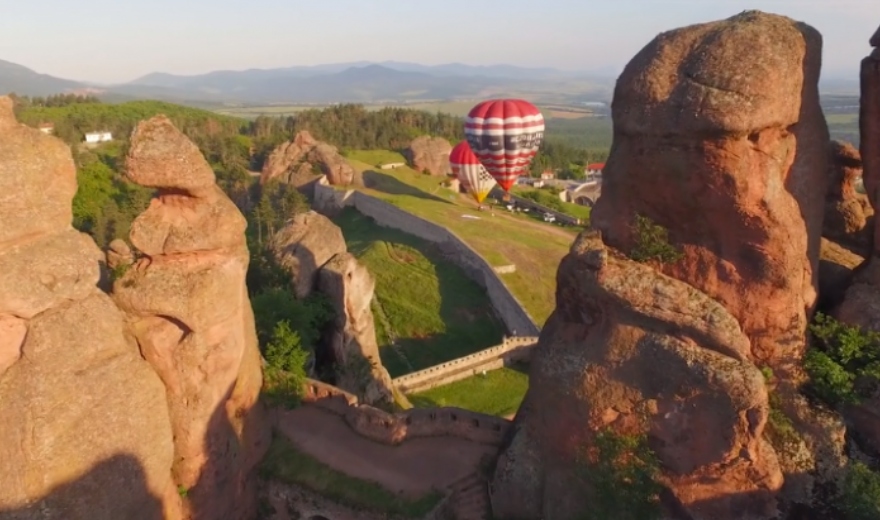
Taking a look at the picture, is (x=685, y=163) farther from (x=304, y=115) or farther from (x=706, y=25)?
(x=304, y=115)

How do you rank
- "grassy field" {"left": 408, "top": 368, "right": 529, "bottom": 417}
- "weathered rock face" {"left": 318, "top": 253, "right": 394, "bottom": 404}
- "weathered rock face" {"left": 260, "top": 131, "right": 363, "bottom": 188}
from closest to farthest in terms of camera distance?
"weathered rock face" {"left": 318, "top": 253, "right": 394, "bottom": 404} < "grassy field" {"left": 408, "top": 368, "right": 529, "bottom": 417} < "weathered rock face" {"left": 260, "top": 131, "right": 363, "bottom": 188}

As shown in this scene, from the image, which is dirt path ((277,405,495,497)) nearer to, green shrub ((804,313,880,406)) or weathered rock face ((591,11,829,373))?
weathered rock face ((591,11,829,373))

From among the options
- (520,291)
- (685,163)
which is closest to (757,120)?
(685,163)

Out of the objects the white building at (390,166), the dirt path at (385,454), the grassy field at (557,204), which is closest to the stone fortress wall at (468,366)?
the dirt path at (385,454)

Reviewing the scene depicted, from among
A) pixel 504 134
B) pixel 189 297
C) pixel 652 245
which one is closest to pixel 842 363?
pixel 652 245

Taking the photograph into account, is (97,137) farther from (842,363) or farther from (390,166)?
(842,363)

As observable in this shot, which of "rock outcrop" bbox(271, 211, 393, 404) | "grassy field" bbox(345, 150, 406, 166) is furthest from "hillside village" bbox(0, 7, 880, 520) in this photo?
"grassy field" bbox(345, 150, 406, 166)

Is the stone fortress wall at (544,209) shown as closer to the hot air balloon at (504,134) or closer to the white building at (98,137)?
the hot air balloon at (504,134)
